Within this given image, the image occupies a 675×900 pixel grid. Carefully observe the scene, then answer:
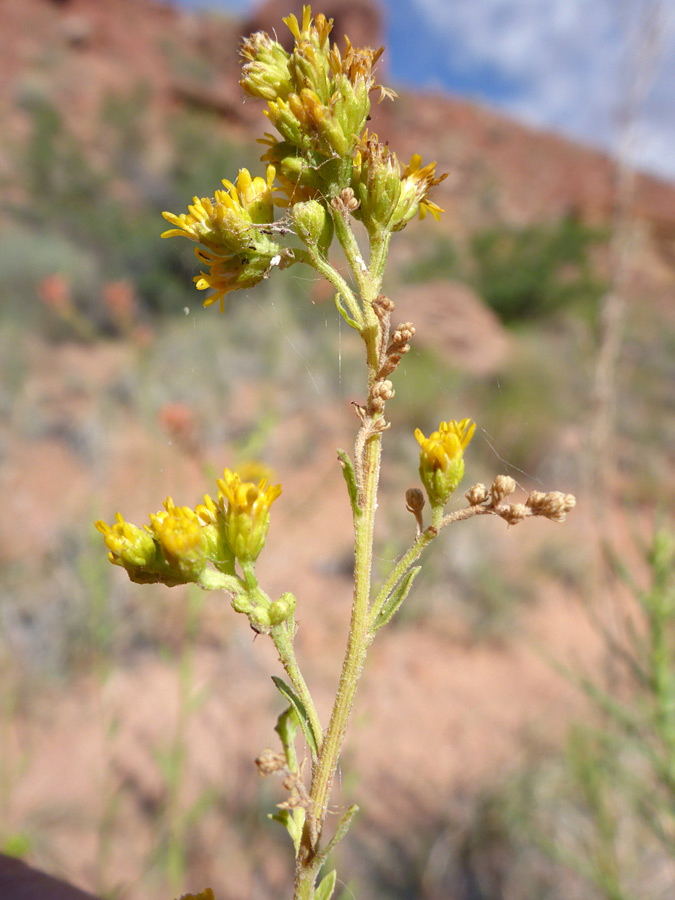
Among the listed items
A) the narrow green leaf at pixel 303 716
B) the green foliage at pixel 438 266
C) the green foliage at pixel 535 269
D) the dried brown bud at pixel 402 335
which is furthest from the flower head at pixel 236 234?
the green foliage at pixel 535 269

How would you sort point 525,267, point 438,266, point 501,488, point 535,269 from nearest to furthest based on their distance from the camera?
point 501,488 → point 535,269 → point 525,267 → point 438,266

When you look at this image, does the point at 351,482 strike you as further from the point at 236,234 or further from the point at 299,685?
the point at 236,234

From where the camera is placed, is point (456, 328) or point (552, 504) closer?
point (552, 504)

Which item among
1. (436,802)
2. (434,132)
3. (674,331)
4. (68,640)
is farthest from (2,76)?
(436,802)

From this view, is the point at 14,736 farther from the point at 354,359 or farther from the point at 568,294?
the point at 568,294

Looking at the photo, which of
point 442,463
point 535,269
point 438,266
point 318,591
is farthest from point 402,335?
point 438,266

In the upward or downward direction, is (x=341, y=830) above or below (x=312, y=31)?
below

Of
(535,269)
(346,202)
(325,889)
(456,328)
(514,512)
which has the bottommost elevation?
(325,889)
